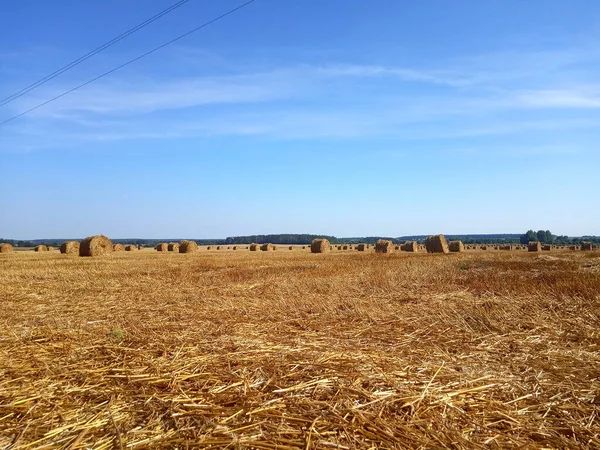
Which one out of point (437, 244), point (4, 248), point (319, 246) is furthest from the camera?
point (4, 248)

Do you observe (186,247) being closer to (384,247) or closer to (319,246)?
(319,246)

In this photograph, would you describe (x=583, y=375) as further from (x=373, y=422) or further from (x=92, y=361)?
(x=92, y=361)

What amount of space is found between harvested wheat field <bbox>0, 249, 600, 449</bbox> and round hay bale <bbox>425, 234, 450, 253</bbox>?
96.4 ft

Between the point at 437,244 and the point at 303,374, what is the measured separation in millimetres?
36003

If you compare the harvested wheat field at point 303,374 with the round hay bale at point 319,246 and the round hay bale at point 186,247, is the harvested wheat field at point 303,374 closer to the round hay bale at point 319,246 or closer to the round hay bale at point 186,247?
the round hay bale at point 319,246

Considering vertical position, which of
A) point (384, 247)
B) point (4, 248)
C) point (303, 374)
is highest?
point (384, 247)

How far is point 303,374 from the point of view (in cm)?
447

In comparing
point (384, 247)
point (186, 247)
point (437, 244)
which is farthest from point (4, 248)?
point (437, 244)

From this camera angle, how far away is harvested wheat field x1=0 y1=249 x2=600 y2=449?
129 inches

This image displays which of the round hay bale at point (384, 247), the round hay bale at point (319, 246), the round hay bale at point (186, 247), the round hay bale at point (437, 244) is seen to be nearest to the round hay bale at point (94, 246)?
the round hay bale at point (186, 247)

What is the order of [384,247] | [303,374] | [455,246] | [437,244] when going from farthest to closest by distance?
[455,246] < [384,247] < [437,244] < [303,374]

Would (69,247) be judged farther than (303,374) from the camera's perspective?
Yes

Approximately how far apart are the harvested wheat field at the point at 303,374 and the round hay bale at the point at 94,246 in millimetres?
26410

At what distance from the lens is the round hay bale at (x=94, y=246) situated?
A: 34125 millimetres
